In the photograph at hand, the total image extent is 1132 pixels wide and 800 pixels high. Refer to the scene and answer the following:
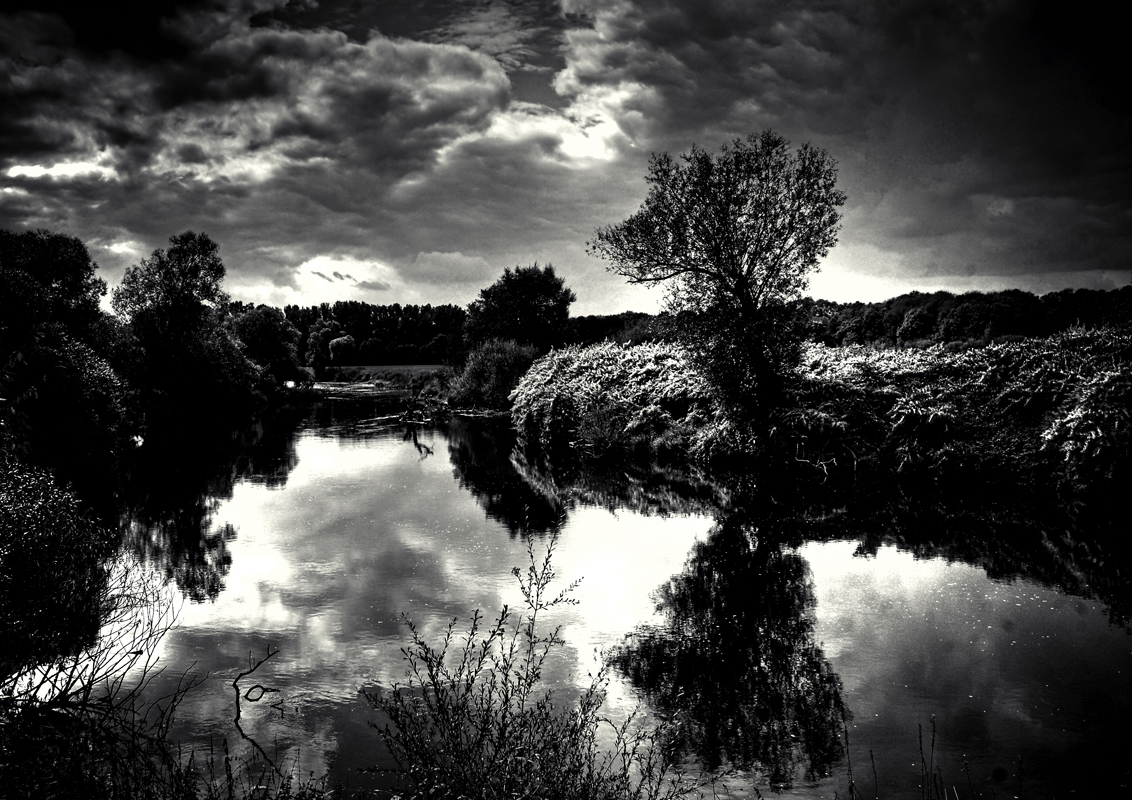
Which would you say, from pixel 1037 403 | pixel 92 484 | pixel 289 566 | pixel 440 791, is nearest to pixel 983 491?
pixel 1037 403

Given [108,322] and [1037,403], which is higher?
[108,322]

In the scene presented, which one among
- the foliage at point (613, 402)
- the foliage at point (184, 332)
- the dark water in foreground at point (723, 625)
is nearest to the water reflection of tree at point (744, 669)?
the dark water in foreground at point (723, 625)

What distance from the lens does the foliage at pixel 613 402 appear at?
2391 cm

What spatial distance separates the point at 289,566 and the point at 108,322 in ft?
99.8

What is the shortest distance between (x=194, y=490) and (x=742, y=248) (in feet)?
52.3

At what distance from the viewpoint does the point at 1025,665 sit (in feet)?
25.7

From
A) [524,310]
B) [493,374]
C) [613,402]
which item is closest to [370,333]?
[524,310]

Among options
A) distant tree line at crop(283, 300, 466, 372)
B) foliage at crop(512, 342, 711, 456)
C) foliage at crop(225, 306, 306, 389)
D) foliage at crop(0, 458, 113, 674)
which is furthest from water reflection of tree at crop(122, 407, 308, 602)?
distant tree line at crop(283, 300, 466, 372)

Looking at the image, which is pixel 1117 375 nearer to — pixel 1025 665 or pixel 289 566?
pixel 1025 665

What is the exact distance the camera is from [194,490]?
61.6ft

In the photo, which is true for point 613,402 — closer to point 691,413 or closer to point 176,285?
point 691,413

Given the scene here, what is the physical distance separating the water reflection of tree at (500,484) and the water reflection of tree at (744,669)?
4.27 metres

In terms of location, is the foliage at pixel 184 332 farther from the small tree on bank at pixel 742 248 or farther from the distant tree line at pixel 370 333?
the distant tree line at pixel 370 333

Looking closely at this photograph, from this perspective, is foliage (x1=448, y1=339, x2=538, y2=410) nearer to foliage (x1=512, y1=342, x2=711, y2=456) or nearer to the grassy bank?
foliage (x1=512, y1=342, x2=711, y2=456)
